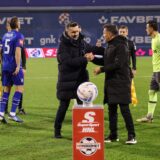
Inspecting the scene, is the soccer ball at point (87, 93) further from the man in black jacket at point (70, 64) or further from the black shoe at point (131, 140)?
the black shoe at point (131, 140)

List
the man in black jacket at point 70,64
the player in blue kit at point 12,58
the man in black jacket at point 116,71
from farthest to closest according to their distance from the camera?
1. the player in blue kit at point 12,58
2. the man in black jacket at point 70,64
3. the man in black jacket at point 116,71

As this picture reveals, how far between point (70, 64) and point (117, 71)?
2.56 feet

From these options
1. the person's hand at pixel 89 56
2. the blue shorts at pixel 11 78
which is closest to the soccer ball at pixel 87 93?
the person's hand at pixel 89 56

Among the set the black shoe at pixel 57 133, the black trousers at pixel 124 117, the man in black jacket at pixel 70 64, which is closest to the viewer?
the black trousers at pixel 124 117

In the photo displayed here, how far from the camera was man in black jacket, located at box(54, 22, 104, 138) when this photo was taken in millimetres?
8836

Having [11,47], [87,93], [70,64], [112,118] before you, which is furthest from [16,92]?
[87,93]

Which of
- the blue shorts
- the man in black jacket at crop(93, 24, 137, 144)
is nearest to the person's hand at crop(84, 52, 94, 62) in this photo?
the man in black jacket at crop(93, 24, 137, 144)

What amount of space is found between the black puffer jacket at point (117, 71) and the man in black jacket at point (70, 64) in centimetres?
44

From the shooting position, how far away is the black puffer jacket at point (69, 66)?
29.2ft

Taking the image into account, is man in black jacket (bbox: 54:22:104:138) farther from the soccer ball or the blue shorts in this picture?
the soccer ball

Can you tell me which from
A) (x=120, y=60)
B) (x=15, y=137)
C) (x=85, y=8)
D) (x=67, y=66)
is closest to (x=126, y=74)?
(x=120, y=60)

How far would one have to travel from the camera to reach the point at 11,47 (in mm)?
10609

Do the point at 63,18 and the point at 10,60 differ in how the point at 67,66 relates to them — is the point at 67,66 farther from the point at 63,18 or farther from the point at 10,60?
the point at 63,18

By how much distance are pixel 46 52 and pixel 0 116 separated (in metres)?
30.2
